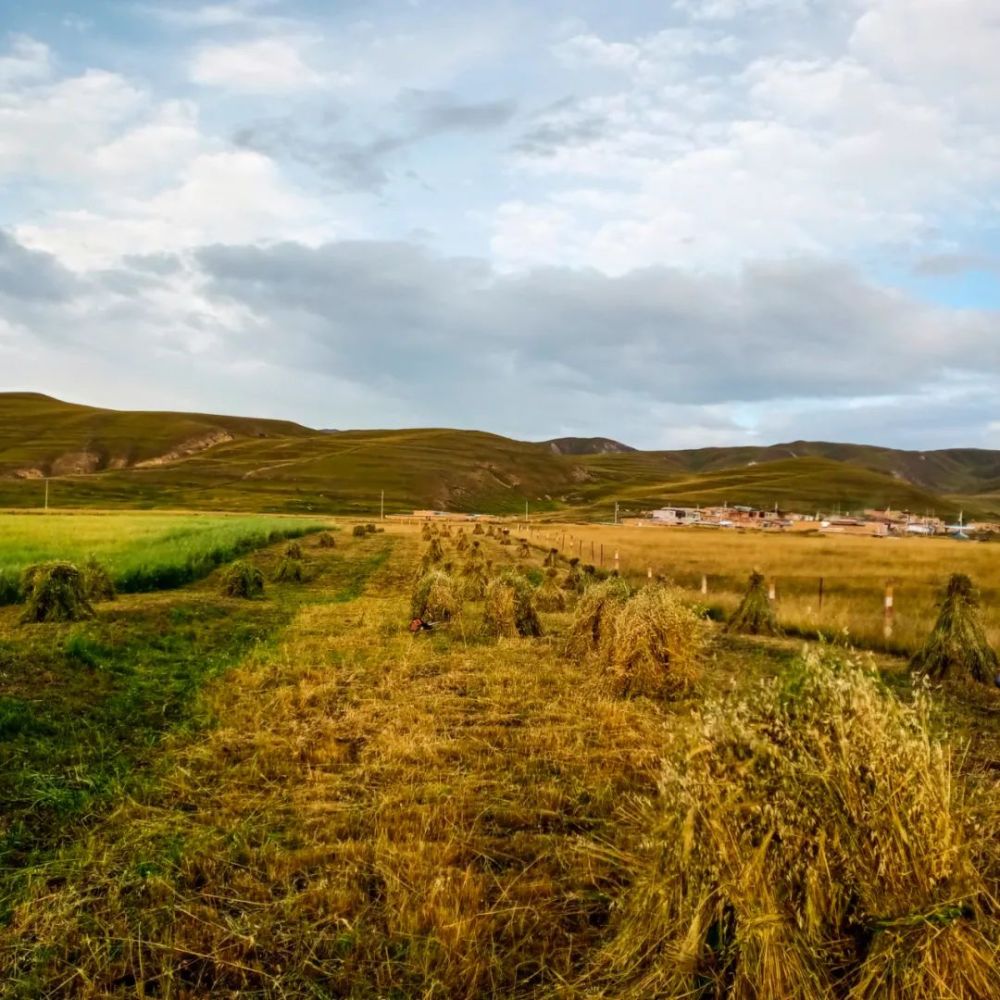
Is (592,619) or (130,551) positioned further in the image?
(130,551)

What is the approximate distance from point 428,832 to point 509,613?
1009cm

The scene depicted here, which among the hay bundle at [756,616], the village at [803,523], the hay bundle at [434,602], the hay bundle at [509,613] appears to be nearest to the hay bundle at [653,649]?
the hay bundle at [509,613]

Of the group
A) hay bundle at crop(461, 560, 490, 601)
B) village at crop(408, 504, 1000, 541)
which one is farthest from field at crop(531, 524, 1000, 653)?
village at crop(408, 504, 1000, 541)

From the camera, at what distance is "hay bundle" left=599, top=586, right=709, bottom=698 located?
1132 centimetres

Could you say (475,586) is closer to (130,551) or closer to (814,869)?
(130,551)

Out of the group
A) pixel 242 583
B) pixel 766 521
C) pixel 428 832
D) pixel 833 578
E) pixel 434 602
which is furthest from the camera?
pixel 766 521

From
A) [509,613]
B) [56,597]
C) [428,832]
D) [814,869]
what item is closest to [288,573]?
[56,597]

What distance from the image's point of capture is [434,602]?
17047 mm

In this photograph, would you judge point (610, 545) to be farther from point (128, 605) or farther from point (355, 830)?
point (355, 830)

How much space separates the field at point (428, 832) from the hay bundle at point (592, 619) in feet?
5.28

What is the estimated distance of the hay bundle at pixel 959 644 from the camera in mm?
12625

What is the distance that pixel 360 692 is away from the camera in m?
10.6

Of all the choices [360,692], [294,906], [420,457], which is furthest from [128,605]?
[420,457]

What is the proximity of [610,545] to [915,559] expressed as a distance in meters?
18.1
